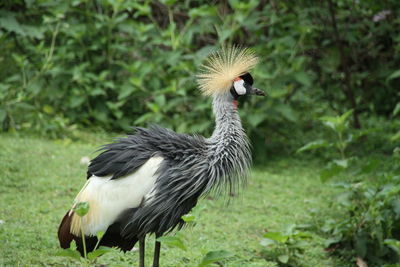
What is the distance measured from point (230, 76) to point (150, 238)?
5.19ft

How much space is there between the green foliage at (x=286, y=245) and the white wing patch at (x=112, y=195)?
110 cm

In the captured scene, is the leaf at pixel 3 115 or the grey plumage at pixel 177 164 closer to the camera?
the grey plumage at pixel 177 164

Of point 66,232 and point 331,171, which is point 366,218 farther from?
point 66,232

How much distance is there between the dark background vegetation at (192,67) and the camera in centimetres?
678

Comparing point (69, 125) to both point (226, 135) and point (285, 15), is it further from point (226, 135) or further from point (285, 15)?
point (226, 135)

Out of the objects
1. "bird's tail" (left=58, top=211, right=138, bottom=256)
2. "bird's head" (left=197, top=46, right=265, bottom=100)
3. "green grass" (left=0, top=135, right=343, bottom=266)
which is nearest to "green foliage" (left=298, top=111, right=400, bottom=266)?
"green grass" (left=0, top=135, right=343, bottom=266)

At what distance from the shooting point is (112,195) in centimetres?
375

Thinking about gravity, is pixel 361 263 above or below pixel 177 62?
below

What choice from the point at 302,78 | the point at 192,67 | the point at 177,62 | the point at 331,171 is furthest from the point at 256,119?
the point at 331,171

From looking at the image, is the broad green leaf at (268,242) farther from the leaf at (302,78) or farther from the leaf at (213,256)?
the leaf at (302,78)

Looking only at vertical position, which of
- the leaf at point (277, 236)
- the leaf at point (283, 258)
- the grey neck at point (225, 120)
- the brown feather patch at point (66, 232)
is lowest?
the brown feather patch at point (66, 232)

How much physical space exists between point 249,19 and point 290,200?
6.88 ft

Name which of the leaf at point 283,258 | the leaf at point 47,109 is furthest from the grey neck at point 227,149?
the leaf at point 47,109

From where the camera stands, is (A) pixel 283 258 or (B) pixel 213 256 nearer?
(B) pixel 213 256
